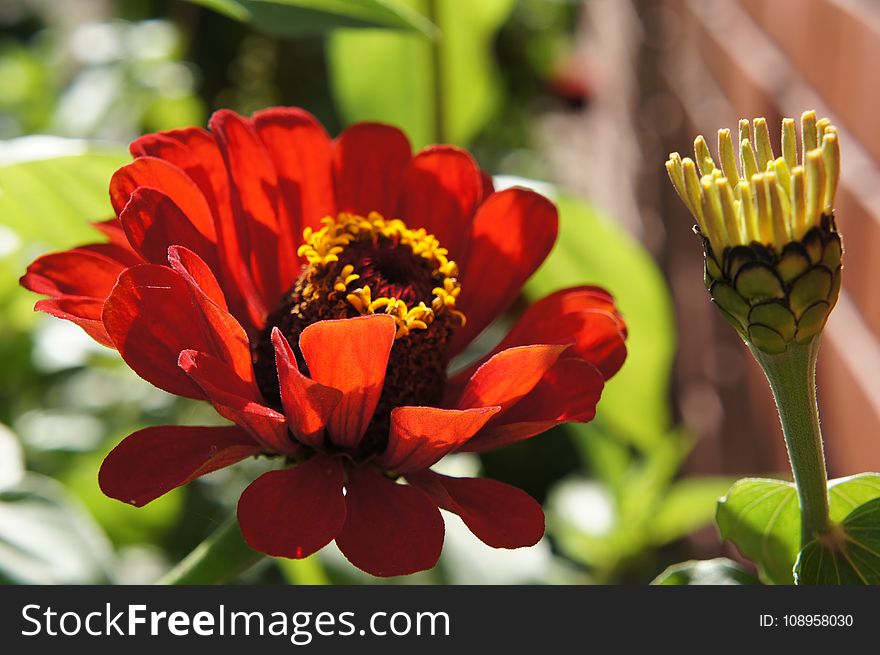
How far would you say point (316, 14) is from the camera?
1.28ft

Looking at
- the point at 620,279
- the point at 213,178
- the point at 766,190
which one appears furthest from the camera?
the point at 620,279

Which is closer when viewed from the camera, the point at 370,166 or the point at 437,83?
the point at 370,166

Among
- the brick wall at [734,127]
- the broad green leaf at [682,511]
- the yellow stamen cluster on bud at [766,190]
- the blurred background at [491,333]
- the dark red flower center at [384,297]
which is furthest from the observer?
the broad green leaf at [682,511]

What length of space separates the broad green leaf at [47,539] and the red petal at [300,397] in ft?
0.58

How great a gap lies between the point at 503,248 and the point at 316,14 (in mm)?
114

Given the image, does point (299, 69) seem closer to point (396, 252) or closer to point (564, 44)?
point (396, 252)

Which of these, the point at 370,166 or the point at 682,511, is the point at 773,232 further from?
the point at 682,511

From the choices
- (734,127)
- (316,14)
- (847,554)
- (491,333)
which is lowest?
(847,554)

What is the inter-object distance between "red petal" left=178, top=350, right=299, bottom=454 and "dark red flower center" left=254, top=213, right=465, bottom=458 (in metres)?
0.05

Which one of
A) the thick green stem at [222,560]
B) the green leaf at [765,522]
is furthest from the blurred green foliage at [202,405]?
the green leaf at [765,522]

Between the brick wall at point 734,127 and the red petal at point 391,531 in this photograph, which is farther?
the brick wall at point 734,127

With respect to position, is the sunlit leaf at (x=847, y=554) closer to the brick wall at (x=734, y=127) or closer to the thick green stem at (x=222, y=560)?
the thick green stem at (x=222, y=560)

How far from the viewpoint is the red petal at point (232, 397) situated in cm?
29

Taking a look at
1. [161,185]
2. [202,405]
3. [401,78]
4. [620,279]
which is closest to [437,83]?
[401,78]
